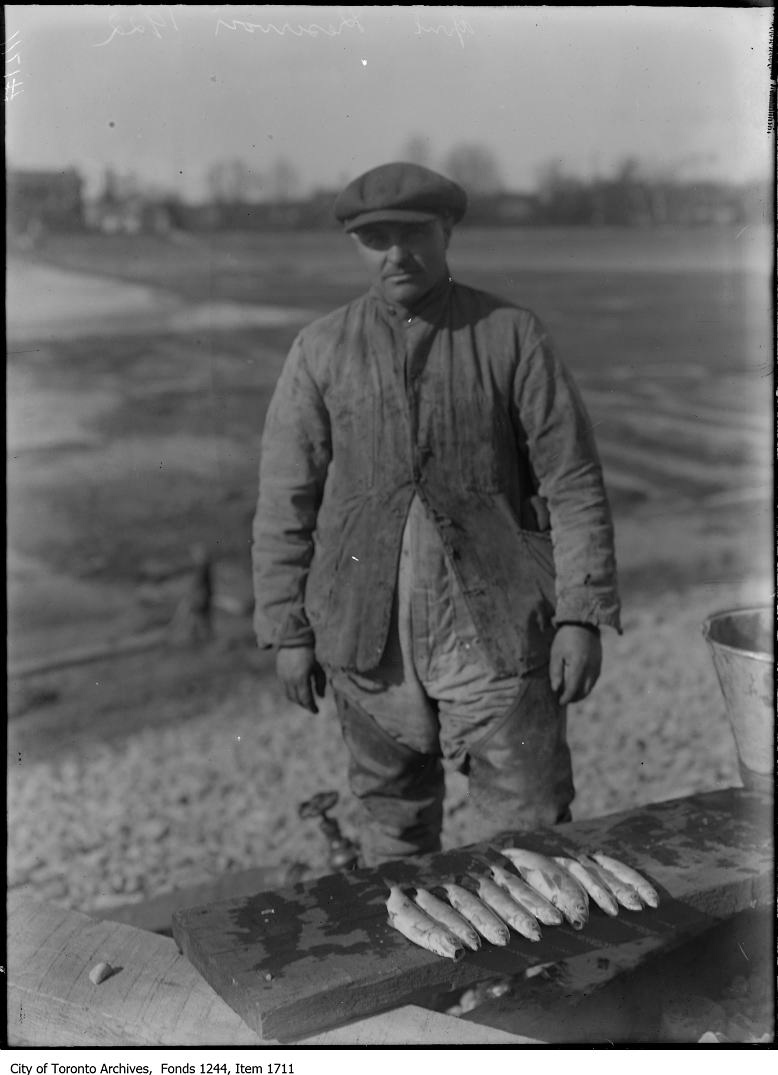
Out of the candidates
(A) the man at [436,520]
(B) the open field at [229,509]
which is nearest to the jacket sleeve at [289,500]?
(A) the man at [436,520]

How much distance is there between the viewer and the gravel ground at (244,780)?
632cm

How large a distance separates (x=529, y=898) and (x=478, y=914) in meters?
0.18

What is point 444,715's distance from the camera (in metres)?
4.59

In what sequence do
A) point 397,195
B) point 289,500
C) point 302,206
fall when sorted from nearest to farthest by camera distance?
point 397,195, point 289,500, point 302,206

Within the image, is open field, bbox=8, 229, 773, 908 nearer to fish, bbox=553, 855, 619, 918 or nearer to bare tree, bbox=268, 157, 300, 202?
bare tree, bbox=268, 157, 300, 202

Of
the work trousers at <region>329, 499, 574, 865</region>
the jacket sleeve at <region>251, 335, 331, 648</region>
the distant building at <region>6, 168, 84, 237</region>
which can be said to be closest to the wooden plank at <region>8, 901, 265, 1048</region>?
the work trousers at <region>329, 499, 574, 865</region>

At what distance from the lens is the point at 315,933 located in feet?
12.6

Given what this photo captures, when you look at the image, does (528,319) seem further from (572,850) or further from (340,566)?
(572,850)

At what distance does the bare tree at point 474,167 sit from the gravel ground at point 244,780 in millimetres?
2119

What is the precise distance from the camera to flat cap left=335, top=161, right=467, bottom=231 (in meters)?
4.24

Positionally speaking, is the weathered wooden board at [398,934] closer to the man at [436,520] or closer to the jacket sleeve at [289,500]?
the man at [436,520]

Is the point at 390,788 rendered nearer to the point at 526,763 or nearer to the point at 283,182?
the point at 526,763

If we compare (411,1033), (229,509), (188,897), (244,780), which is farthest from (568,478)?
(229,509)

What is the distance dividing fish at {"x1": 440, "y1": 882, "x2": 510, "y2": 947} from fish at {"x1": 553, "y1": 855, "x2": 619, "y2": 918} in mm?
318
